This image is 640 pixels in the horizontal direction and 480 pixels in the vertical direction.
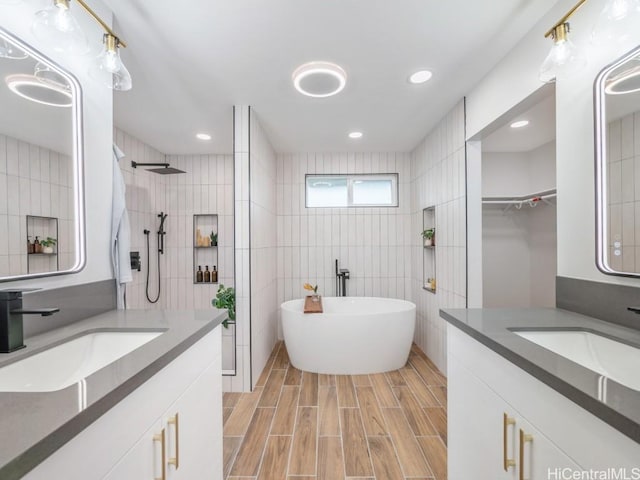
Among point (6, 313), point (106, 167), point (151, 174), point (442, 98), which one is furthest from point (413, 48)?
point (151, 174)

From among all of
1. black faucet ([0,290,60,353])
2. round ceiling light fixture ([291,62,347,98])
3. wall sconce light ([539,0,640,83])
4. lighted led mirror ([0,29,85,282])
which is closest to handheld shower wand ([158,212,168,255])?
round ceiling light fixture ([291,62,347,98])

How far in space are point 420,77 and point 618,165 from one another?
55.7 inches

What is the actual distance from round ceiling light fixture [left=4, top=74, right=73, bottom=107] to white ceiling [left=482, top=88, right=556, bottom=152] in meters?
2.88

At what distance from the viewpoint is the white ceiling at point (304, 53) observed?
1.55 meters

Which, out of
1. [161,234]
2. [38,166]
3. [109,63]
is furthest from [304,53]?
[161,234]

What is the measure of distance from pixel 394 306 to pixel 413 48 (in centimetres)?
269

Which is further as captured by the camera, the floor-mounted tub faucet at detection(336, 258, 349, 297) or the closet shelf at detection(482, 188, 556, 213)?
the floor-mounted tub faucet at detection(336, 258, 349, 297)

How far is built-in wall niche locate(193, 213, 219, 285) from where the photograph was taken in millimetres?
4176

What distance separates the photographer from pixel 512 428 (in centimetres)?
95

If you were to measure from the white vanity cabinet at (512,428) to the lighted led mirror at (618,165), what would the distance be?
69 centimetres

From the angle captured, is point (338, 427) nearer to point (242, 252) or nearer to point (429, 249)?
point (242, 252)

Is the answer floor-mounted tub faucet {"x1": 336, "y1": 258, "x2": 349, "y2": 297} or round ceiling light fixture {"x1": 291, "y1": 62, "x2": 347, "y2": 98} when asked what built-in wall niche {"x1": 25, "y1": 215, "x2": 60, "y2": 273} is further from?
floor-mounted tub faucet {"x1": 336, "y1": 258, "x2": 349, "y2": 297}

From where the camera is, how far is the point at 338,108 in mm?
2699

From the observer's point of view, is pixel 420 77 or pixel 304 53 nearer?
pixel 304 53
